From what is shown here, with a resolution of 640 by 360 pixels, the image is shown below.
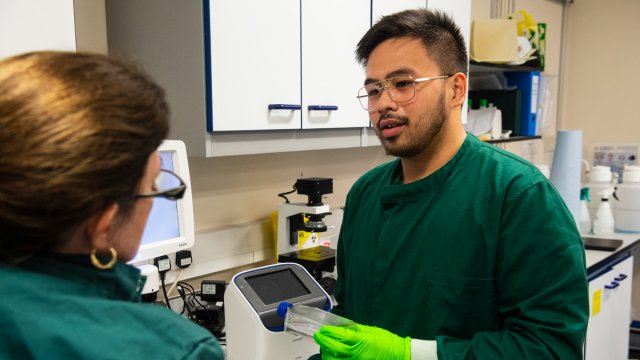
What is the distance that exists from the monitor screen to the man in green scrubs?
152mm

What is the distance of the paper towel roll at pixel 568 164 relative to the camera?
2459 millimetres

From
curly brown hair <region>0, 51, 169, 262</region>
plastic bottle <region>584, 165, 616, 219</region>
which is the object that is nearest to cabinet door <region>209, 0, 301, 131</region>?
curly brown hair <region>0, 51, 169, 262</region>

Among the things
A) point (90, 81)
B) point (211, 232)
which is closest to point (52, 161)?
point (90, 81)

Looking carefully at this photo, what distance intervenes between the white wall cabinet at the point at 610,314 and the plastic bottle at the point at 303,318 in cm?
137

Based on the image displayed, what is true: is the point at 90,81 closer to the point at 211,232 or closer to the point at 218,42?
the point at 218,42

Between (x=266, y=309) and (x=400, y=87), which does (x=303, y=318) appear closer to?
(x=266, y=309)

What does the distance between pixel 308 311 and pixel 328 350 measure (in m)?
0.15

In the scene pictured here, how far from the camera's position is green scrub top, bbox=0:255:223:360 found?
1.55ft

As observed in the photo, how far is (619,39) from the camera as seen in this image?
11.6 feet

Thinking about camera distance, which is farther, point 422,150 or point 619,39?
point 619,39

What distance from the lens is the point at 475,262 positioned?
3.45ft

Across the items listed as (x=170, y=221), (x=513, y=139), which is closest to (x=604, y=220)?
(x=513, y=139)

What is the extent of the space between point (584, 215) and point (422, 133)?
6.47 feet

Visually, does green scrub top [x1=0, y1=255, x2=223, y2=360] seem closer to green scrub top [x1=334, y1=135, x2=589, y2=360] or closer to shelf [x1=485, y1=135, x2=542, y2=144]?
green scrub top [x1=334, y1=135, x2=589, y2=360]
